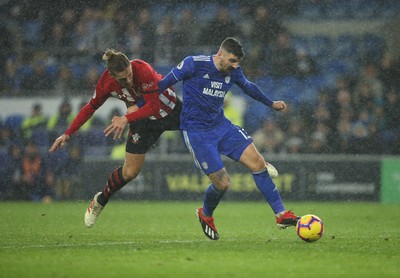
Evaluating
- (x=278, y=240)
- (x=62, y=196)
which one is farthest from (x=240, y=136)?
(x=62, y=196)

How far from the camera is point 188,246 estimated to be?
841 cm

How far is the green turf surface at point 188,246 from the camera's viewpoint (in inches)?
260

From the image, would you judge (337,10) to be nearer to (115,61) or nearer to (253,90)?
(253,90)

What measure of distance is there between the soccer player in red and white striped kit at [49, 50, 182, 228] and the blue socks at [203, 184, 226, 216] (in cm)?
101

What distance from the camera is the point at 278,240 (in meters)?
9.05

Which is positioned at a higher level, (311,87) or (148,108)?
(311,87)

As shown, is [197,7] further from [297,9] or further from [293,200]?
[293,200]

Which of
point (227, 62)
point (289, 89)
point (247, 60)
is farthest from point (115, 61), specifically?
point (289, 89)

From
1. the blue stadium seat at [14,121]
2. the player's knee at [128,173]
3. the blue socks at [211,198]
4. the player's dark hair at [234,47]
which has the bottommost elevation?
the blue socks at [211,198]

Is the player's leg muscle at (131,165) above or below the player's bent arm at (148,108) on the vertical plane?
below

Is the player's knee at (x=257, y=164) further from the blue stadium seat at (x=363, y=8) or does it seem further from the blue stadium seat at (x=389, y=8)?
the blue stadium seat at (x=363, y=8)

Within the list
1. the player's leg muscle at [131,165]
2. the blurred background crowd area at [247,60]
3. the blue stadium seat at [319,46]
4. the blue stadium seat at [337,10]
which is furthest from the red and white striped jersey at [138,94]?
the blue stadium seat at [337,10]

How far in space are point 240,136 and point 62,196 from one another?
8.54 m

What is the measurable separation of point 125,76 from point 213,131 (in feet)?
3.66
